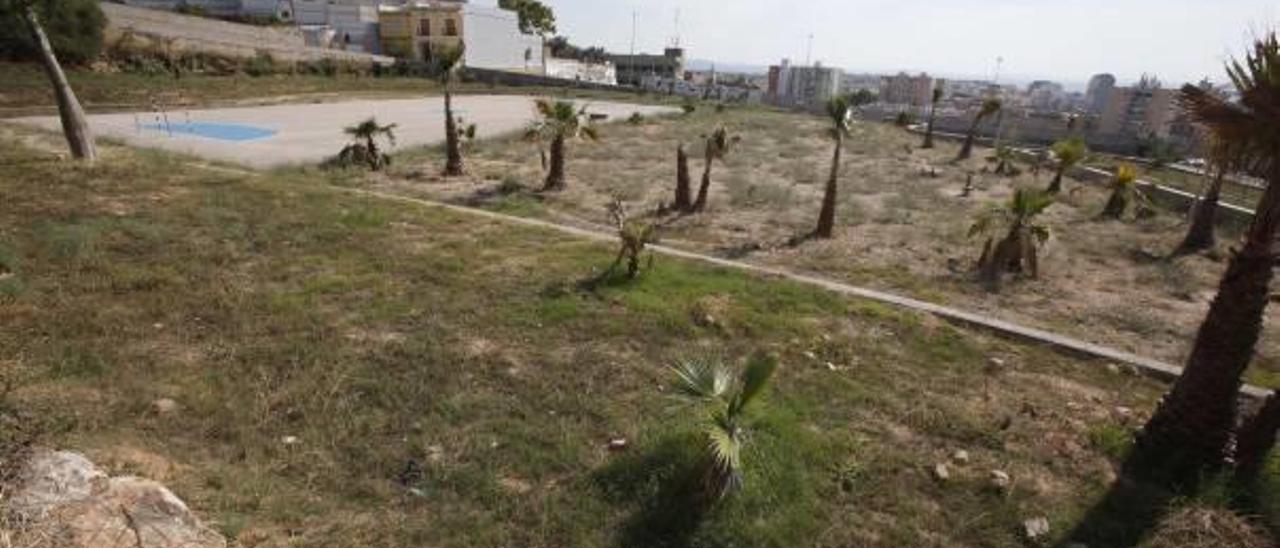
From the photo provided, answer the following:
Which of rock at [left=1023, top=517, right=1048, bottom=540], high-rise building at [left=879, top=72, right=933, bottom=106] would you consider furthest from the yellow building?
high-rise building at [left=879, top=72, right=933, bottom=106]

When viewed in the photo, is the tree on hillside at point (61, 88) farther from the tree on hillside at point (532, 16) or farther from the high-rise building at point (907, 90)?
the high-rise building at point (907, 90)

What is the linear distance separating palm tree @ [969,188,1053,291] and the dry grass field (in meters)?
0.35

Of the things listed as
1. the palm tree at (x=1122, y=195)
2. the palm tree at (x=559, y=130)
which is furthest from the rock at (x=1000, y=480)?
the palm tree at (x=1122, y=195)

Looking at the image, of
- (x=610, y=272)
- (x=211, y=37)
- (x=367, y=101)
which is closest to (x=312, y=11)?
(x=211, y=37)

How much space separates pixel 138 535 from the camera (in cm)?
439

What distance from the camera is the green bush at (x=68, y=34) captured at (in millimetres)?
27812

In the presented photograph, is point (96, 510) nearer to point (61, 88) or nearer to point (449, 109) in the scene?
point (61, 88)

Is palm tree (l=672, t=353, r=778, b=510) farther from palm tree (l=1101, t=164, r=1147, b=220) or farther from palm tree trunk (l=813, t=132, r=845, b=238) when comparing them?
palm tree (l=1101, t=164, r=1147, b=220)

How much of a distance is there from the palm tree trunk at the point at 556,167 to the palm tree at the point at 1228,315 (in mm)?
13386

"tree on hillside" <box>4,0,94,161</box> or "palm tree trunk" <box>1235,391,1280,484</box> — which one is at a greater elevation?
"tree on hillside" <box>4,0,94,161</box>

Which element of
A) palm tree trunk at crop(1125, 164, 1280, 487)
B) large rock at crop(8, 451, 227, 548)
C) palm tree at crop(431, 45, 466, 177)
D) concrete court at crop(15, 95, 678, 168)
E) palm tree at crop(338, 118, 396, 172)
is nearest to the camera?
large rock at crop(8, 451, 227, 548)

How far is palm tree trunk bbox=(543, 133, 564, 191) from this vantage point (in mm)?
17969

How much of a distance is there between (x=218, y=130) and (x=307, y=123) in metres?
3.77

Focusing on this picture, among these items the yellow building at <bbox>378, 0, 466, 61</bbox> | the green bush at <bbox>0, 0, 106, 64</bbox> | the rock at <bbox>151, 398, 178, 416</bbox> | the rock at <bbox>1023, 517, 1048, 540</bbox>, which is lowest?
the rock at <bbox>1023, 517, 1048, 540</bbox>
